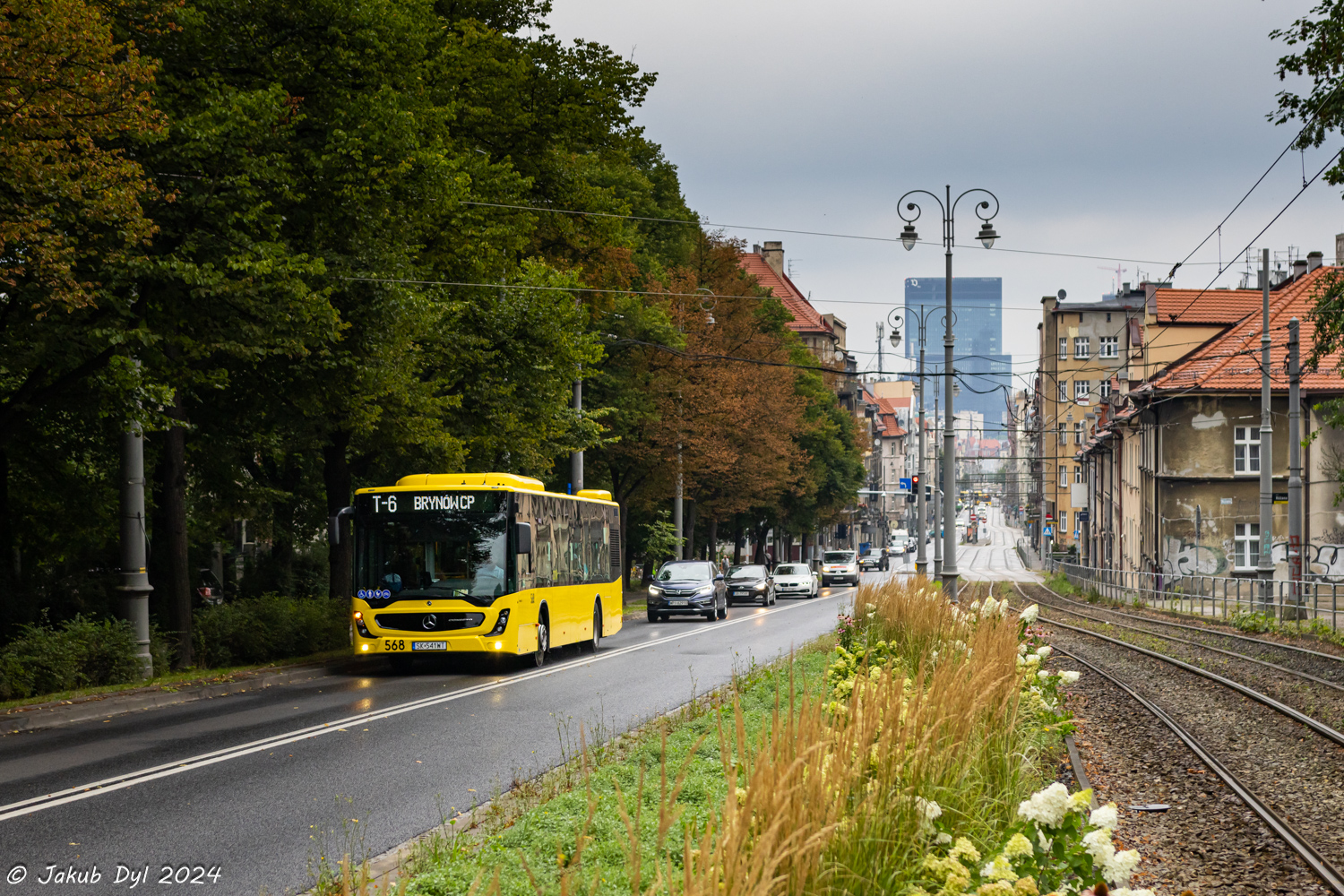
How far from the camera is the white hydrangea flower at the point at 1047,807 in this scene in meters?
4.81

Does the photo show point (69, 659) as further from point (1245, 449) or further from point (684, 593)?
point (1245, 449)

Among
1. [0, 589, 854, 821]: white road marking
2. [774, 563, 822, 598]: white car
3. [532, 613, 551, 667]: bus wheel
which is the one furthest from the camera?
[774, 563, 822, 598]: white car

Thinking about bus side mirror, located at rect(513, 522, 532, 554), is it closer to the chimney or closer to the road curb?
the road curb

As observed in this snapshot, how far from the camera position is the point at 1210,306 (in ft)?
208

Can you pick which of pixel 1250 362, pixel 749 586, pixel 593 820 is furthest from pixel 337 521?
pixel 1250 362

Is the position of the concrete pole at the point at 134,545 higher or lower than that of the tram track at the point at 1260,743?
higher

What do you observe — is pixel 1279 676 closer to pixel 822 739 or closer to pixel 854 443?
pixel 822 739

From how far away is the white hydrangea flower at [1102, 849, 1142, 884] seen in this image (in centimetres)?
436

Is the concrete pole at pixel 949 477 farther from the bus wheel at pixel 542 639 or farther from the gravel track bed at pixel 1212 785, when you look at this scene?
the gravel track bed at pixel 1212 785

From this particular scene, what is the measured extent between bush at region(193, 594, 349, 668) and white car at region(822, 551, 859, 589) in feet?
162

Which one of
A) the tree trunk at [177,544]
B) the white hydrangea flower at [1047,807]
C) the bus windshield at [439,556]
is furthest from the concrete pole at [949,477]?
the white hydrangea flower at [1047,807]

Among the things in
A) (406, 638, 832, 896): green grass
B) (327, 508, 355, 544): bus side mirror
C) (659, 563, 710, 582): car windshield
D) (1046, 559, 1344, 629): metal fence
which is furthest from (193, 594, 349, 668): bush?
(1046, 559, 1344, 629): metal fence

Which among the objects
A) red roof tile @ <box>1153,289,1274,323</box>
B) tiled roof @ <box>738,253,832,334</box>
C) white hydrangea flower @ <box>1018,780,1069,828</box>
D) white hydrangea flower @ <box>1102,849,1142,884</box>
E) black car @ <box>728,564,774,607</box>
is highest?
tiled roof @ <box>738,253,832,334</box>

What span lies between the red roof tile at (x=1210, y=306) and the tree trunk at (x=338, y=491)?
44549mm
